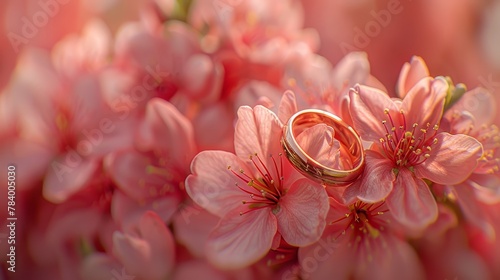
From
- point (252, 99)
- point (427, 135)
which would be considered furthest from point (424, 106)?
point (252, 99)

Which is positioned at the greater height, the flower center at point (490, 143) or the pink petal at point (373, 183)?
the pink petal at point (373, 183)

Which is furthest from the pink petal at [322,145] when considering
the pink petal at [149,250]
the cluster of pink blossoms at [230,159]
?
the pink petal at [149,250]

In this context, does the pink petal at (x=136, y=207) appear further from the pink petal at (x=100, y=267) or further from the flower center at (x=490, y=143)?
the flower center at (x=490, y=143)

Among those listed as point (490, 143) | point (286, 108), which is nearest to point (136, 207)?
point (286, 108)

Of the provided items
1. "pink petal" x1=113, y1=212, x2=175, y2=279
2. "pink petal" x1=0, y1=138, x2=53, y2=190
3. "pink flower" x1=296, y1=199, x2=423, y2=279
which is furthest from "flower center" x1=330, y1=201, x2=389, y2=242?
"pink petal" x1=0, y1=138, x2=53, y2=190

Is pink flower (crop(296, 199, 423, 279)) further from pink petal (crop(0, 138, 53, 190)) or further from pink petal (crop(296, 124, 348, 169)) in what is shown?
pink petal (crop(0, 138, 53, 190))

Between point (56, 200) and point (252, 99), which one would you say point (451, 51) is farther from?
point (56, 200)
